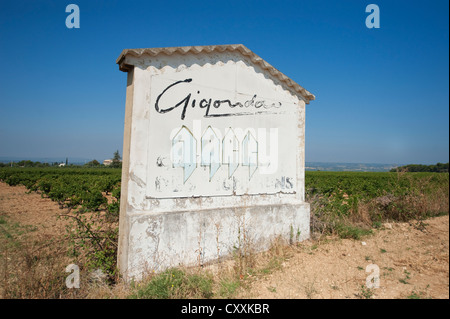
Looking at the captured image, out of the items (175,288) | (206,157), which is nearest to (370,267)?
(175,288)

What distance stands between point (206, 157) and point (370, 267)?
4063 millimetres

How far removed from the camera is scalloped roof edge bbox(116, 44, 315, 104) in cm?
471

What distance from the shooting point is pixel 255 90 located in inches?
247

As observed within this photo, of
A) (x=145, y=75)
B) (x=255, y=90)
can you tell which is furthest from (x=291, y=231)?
(x=145, y=75)

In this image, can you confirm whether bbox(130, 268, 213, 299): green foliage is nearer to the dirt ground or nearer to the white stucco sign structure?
the white stucco sign structure

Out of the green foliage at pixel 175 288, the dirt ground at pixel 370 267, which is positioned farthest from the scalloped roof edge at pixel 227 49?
the dirt ground at pixel 370 267

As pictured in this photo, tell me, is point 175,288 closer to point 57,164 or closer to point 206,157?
point 206,157

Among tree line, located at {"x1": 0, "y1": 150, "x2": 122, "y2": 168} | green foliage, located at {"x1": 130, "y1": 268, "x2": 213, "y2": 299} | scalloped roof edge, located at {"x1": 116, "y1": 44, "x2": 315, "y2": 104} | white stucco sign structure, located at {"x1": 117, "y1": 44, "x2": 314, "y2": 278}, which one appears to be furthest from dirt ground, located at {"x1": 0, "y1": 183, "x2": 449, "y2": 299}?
tree line, located at {"x1": 0, "y1": 150, "x2": 122, "y2": 168}

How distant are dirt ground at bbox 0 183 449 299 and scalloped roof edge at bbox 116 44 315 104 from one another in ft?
13.8

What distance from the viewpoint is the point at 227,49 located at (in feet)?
18.9

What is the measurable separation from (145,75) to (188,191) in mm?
2513

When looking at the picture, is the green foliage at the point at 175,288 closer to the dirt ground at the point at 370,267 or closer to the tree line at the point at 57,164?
the dirt ground at the point at 370,267

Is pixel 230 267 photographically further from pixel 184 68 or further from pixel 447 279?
pixel 184 68

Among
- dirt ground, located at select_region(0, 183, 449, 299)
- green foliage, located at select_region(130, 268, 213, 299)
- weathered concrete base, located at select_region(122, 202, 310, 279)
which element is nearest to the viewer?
green foliage, located at select_region(130, 268, 213, 299)
